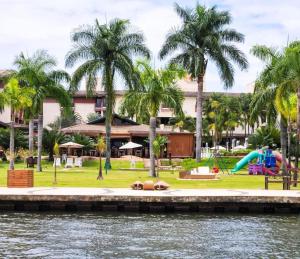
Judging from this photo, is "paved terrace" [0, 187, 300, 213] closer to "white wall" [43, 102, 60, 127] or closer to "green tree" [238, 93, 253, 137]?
"white wall" [43, 102, 60, 127]

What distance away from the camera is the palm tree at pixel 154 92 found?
148ft

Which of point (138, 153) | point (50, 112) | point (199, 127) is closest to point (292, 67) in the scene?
point (199, 127)

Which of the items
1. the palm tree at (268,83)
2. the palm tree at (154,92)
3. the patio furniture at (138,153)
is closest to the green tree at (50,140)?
the patio furniture at (138,153)

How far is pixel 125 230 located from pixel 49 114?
85408mm

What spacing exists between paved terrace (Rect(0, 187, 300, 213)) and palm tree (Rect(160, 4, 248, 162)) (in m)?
28.8

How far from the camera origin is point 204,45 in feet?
197

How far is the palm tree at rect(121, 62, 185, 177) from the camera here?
4500 centimetres

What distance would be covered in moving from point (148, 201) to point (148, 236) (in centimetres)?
674

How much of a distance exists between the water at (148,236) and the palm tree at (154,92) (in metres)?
17.0

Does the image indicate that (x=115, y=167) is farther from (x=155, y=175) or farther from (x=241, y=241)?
(x=241, y=241)

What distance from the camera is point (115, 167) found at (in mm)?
60625

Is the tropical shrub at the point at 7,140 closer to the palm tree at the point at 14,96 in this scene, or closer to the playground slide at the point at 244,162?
the palm tree at the point at 14,96

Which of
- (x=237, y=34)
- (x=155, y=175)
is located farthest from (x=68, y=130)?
(x=155, y=175)

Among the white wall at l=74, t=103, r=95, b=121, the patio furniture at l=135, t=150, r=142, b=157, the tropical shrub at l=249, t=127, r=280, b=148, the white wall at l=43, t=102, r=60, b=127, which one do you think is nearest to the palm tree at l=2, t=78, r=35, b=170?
the patio furniture at l=135, t=150, r=142, b=157
